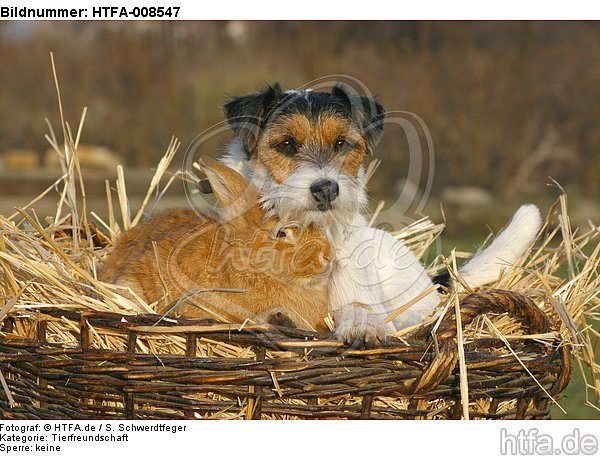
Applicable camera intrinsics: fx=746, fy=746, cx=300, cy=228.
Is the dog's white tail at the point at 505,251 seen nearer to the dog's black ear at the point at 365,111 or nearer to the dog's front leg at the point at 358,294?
the dog's front leg at the point at 358,294

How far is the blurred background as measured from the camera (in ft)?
39.8

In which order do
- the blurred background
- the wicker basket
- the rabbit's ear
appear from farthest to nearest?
the blurred background → the rabbit's ear → the wicker basket

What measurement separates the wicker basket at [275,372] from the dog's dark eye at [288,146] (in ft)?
4.38

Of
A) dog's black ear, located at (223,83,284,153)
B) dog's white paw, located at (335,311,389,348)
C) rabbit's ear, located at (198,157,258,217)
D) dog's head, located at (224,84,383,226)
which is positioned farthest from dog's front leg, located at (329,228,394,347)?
dog's black ear, located at (223,83,284,153)

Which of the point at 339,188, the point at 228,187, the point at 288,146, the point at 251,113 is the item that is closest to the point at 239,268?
the point at 228,187

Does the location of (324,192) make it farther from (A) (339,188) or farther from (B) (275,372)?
(B) (275,372)

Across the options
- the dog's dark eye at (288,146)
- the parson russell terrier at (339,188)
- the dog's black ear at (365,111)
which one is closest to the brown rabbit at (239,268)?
the parson russell terrier at (339,188)

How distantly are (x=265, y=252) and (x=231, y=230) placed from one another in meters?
0.24

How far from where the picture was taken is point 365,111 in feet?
13.9

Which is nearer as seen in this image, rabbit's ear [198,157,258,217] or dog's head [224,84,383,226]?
rabbit's ear [198,157,258,217]

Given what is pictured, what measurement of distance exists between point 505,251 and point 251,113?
1.61 m

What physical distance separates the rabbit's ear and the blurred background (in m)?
8.61

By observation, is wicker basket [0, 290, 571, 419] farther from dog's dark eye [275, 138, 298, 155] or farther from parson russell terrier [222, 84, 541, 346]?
dog's dark eye [275, 138, 298, 155]
